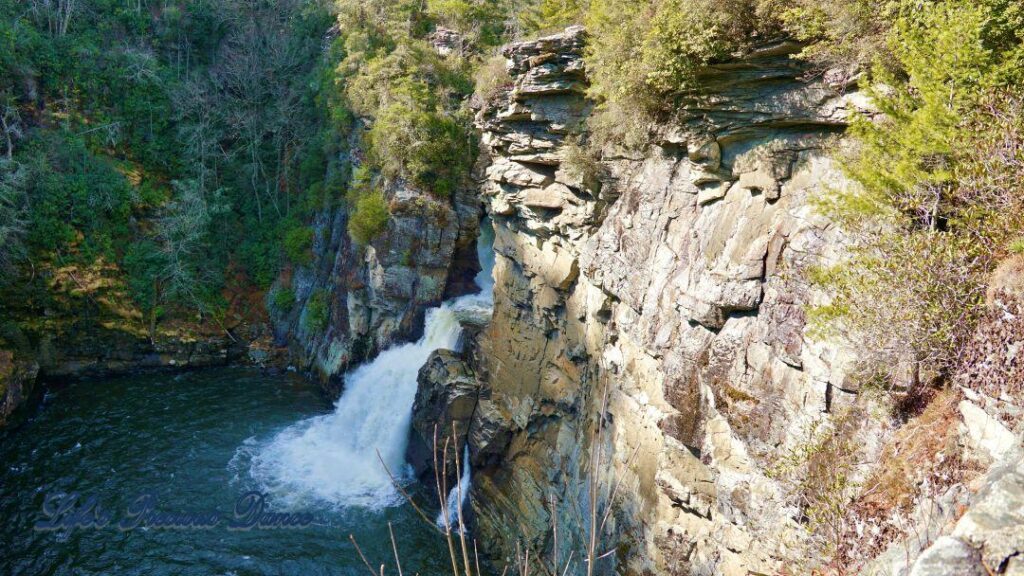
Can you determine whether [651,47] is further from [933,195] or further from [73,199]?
[73,199]

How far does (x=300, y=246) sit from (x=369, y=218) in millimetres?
7236

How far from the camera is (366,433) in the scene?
65.8 ft

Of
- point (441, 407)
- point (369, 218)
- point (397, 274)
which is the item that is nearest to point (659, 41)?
point (441, 407)

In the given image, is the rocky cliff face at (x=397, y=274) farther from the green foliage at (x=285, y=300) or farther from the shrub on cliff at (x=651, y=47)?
the shrub on cliff at (x=651, y=47)

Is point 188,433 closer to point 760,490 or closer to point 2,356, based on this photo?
point 2,356

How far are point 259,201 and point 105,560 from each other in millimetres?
18362

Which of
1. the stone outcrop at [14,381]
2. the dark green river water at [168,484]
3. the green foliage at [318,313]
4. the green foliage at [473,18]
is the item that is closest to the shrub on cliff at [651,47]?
the dark green river water at [168,484]

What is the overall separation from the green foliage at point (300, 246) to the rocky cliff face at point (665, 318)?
13.4m

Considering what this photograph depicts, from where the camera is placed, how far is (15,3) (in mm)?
26469

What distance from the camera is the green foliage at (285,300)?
26698mm

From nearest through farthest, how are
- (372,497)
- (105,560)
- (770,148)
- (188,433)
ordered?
1. (770,148)
2. (105,560)
3. (372,497)
4. (188,433)

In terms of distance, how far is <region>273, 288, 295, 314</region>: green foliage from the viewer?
26698mm

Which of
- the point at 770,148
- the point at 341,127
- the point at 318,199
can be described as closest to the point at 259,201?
the point at 318,199

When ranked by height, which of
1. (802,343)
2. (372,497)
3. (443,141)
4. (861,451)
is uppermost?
(443,141)
